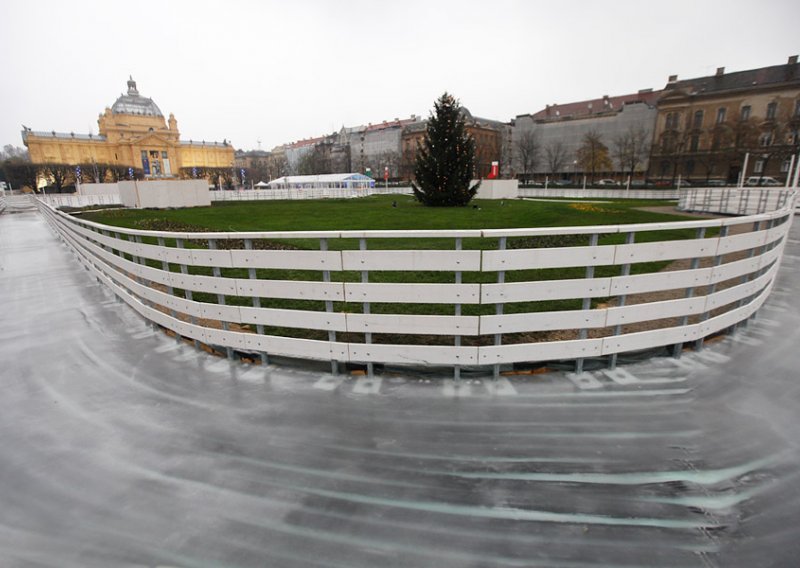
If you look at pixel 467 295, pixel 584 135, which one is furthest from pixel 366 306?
pixel 584 135

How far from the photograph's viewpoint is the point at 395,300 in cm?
392

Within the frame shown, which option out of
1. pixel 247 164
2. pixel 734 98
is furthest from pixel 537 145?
pixel 247 164

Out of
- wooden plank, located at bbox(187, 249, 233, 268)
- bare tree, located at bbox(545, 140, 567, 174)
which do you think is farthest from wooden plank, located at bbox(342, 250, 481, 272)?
bare tree, located at bbox(545, 140, 567, 174)

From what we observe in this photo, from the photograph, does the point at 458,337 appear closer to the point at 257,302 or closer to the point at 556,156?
the point at 257,302

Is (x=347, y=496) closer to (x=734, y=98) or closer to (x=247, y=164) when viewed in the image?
(x=734, y=98)

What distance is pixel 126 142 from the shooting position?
364 ft

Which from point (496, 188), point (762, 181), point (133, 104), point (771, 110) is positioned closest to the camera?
point (496, 188)

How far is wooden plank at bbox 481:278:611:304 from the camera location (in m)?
3.82

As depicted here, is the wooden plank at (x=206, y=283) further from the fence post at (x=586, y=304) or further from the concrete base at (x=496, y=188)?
the concrete base at (x=496, y=188)

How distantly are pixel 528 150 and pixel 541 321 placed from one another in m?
82.0

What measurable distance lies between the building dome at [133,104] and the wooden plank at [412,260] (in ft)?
465

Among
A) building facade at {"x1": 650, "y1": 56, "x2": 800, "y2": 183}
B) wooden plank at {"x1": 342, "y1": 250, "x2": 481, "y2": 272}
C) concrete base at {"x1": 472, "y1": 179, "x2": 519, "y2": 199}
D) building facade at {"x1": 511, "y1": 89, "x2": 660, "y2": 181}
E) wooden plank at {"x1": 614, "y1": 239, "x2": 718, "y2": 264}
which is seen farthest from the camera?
building facade at {"x1": 511, "y1": 89, "x2": 660, "y2": 181}

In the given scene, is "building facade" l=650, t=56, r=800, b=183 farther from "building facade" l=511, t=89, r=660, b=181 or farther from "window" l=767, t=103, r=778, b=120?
"building facade" l=511, t=89, r=660, b=181

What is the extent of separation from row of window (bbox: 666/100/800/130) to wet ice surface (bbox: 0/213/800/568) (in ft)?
245
